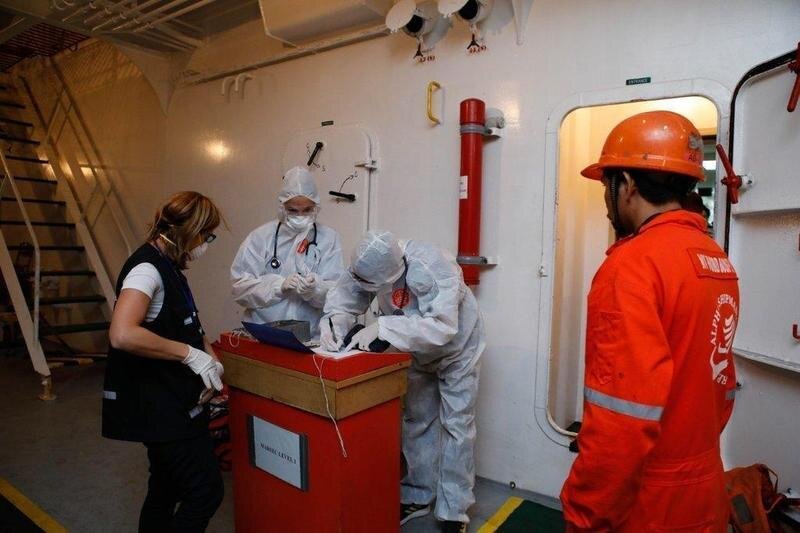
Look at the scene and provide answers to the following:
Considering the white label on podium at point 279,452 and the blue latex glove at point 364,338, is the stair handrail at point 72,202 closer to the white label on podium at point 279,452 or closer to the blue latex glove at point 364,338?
the white label on podium at point 279,452

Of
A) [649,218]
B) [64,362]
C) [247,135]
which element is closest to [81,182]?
[64,362]

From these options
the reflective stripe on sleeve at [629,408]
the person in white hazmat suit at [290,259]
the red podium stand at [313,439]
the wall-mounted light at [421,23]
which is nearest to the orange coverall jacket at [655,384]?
the reflective stripe on sleeve at [629,408]

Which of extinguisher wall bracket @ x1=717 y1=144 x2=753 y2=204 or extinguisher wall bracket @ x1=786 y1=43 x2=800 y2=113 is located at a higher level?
extinguisher wall bracket @ x1=786 y1=43 x2=800 y2=113

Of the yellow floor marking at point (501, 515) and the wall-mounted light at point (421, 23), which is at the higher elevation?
the wall-mounted light at point (421, 23)

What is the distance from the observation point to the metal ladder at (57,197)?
4.90 metres

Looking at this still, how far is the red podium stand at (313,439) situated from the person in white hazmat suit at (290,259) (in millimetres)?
719

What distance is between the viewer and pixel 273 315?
263cm

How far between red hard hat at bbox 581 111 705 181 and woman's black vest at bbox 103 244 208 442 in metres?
1.28

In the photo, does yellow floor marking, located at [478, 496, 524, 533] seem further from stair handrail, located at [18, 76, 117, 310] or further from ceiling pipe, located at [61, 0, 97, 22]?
ceiling pipe, located at [61, 0, 97, 22]

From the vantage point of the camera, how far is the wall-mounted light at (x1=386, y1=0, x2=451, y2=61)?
8.53 ft

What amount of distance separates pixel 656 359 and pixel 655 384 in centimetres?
5

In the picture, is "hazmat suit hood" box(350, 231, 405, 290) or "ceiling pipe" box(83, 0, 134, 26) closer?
"hazmat suit hood" box(350, 231, 405, 290)

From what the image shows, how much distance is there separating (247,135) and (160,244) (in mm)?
2458

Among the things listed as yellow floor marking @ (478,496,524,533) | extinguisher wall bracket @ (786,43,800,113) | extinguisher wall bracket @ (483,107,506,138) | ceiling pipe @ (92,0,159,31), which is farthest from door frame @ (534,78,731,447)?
ceiling pipe @ (92,0,159,31)
